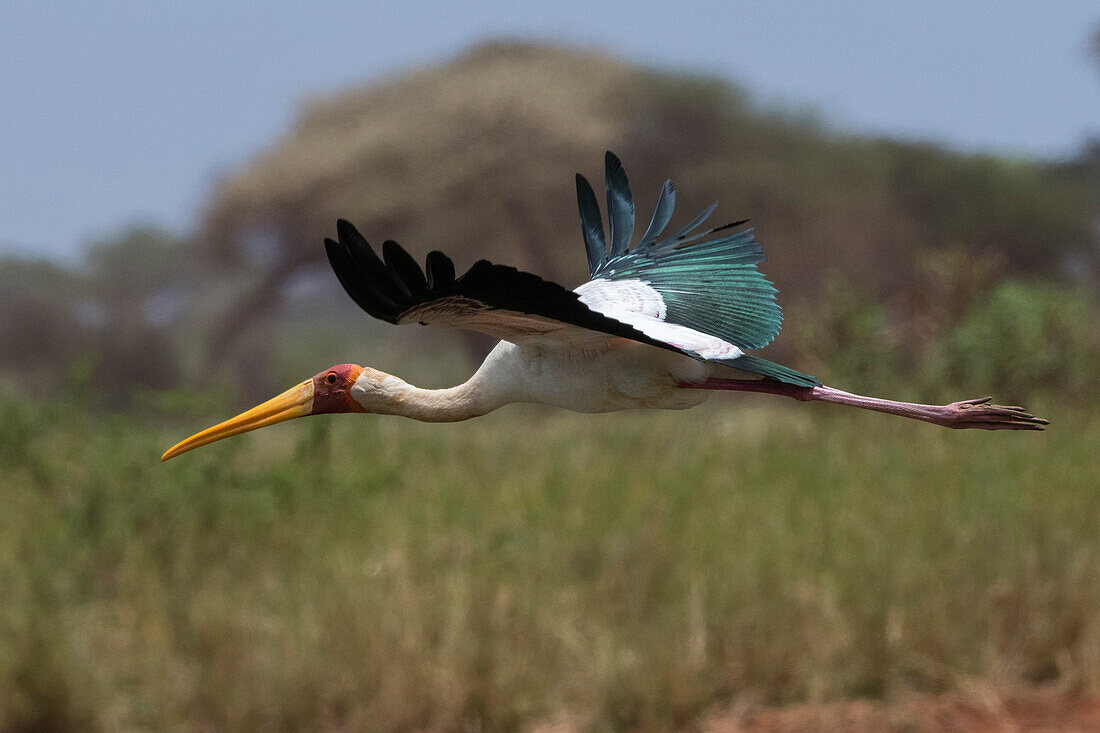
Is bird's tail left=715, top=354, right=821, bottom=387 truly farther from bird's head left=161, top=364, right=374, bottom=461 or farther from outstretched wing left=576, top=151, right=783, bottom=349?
bird's head left=161, top=364, right=374, bottom=461

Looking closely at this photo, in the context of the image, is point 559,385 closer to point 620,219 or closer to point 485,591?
point 620,219

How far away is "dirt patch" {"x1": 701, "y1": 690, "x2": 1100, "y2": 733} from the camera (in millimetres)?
5492

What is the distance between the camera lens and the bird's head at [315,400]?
1.98 ft

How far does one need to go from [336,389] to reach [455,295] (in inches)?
6.4

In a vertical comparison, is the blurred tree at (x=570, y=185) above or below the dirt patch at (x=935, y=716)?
above

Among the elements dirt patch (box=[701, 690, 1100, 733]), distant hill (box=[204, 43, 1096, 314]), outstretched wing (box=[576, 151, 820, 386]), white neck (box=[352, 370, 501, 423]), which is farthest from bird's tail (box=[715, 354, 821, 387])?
distant hill (box=[204, 43, 1096, 314])

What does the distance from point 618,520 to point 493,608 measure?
4.20 feet

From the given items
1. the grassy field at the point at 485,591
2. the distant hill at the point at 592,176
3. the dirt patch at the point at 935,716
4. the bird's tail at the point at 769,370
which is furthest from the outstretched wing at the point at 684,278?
the distant hill at the point at 592,176

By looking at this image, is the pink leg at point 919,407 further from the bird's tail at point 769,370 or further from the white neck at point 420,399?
the white neck at point 420,399

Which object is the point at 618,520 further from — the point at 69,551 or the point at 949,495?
the point at 69,551

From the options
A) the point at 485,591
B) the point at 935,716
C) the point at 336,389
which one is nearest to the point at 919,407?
the point at 336,389

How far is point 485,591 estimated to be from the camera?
16.8 ft

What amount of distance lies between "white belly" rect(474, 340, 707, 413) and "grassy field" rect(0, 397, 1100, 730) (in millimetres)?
3997

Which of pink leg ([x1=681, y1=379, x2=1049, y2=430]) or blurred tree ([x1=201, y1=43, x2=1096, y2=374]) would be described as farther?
blurred tree ([x1=201, y1=43, x2=1096, y2=374])
